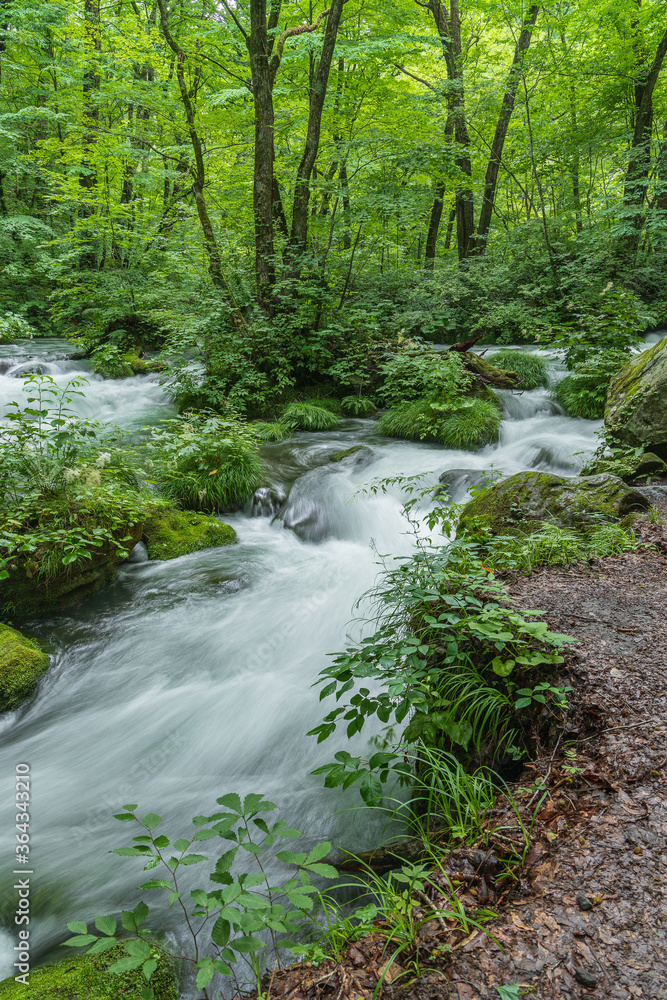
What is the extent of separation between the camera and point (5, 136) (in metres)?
14.4

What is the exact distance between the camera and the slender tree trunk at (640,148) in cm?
1047

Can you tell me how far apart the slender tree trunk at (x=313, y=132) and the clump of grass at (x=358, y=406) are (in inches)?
109

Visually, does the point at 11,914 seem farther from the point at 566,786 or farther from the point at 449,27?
the point at 449,27

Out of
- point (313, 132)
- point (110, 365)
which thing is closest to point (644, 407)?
point (313, 132)

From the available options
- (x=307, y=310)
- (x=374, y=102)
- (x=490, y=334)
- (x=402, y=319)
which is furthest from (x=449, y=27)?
(x=307, y=310)

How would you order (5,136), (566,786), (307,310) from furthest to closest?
1. (5,136)
2. (307,310)
3. (566,786)

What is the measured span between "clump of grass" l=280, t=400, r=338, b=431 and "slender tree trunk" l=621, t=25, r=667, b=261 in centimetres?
708

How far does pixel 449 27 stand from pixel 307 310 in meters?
10.7

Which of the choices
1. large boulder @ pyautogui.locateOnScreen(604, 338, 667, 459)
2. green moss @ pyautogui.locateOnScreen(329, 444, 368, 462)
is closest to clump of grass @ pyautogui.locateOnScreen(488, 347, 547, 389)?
large boulder @ pyautogui.locateOnScreen(604, 338, 667, 459)

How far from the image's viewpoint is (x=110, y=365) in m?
11.1

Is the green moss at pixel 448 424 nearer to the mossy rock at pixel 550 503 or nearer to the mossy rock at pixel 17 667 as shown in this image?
the mossy rock at pixel 550 503

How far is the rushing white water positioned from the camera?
8.73ft

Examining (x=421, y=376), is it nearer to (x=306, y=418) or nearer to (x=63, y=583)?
(x=306, y=418)

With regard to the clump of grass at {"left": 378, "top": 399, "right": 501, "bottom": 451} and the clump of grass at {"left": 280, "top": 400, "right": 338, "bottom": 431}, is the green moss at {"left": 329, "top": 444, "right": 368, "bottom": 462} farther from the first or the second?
the clump of grass at {"left": 280, "top": 400, "right": 338, "bottom": 431}
